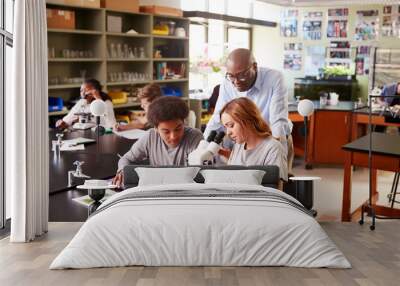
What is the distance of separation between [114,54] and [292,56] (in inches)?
198

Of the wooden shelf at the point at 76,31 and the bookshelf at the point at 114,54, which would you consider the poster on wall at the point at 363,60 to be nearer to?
the bookshelf at the point at 114,54

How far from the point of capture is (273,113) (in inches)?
198

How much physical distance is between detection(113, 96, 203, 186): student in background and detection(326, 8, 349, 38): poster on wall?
8229mm

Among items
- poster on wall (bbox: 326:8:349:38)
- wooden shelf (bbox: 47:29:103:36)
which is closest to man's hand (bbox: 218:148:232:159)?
wooden shelf (bbox: 47:29:103:36)

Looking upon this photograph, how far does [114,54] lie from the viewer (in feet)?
27.6

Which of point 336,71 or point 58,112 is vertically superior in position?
point 336,71

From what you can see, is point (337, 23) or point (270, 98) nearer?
point (270, 98)

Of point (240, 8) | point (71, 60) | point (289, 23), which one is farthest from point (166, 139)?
point (289, 23)

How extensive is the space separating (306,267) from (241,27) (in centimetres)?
936

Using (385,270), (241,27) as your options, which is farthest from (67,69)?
(385,270)

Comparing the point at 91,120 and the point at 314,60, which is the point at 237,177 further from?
the point at 314,60

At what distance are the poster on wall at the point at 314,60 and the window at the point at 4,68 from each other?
→ 28.2ft

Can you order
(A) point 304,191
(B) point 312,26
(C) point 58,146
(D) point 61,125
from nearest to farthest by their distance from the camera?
(A) point 304,191 < (C) point 58,146 < (D) point 61,125 < (B) point 312,26

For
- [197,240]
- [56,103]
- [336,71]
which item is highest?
[336,71]
